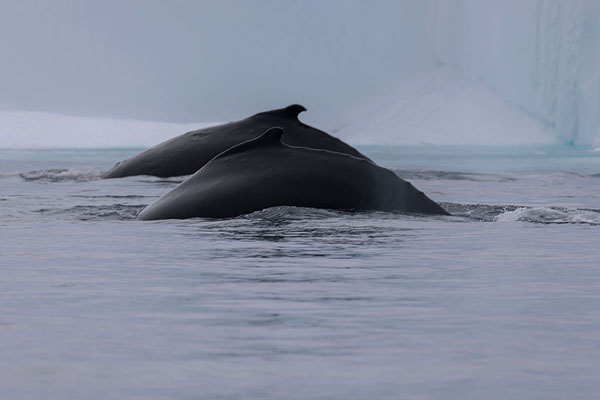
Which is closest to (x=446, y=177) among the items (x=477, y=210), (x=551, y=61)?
(x=477, y=210)

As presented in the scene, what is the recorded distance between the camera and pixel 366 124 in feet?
210

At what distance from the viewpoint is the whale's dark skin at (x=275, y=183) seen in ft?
20.5

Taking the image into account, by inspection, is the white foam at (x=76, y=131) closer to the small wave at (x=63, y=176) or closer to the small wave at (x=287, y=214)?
the small wave at (x=63, y=176)

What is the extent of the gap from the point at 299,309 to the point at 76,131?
57.0 metres

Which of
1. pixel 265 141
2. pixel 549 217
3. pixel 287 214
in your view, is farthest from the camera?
pixel 549 217

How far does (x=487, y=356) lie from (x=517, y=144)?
181 feet

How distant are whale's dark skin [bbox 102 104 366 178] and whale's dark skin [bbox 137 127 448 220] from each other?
211 cm

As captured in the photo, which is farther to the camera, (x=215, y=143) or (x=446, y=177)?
(x=446, y=177)

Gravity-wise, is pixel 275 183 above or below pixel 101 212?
above

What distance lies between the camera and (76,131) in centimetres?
5850

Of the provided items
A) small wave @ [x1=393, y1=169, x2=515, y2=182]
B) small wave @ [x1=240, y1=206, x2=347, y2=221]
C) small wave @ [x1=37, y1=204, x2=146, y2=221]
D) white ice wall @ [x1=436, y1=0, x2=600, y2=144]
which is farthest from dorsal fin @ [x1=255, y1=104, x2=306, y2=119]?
white ice wall @ [x1=436, y1=0, x2=600, y2=144]

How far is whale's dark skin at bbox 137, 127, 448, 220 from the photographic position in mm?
6250

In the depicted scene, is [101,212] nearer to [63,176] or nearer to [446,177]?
[63,176]

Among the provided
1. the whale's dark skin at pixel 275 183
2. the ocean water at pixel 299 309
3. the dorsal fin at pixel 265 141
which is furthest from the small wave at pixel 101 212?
the dorsal fin at pixel 265 141
